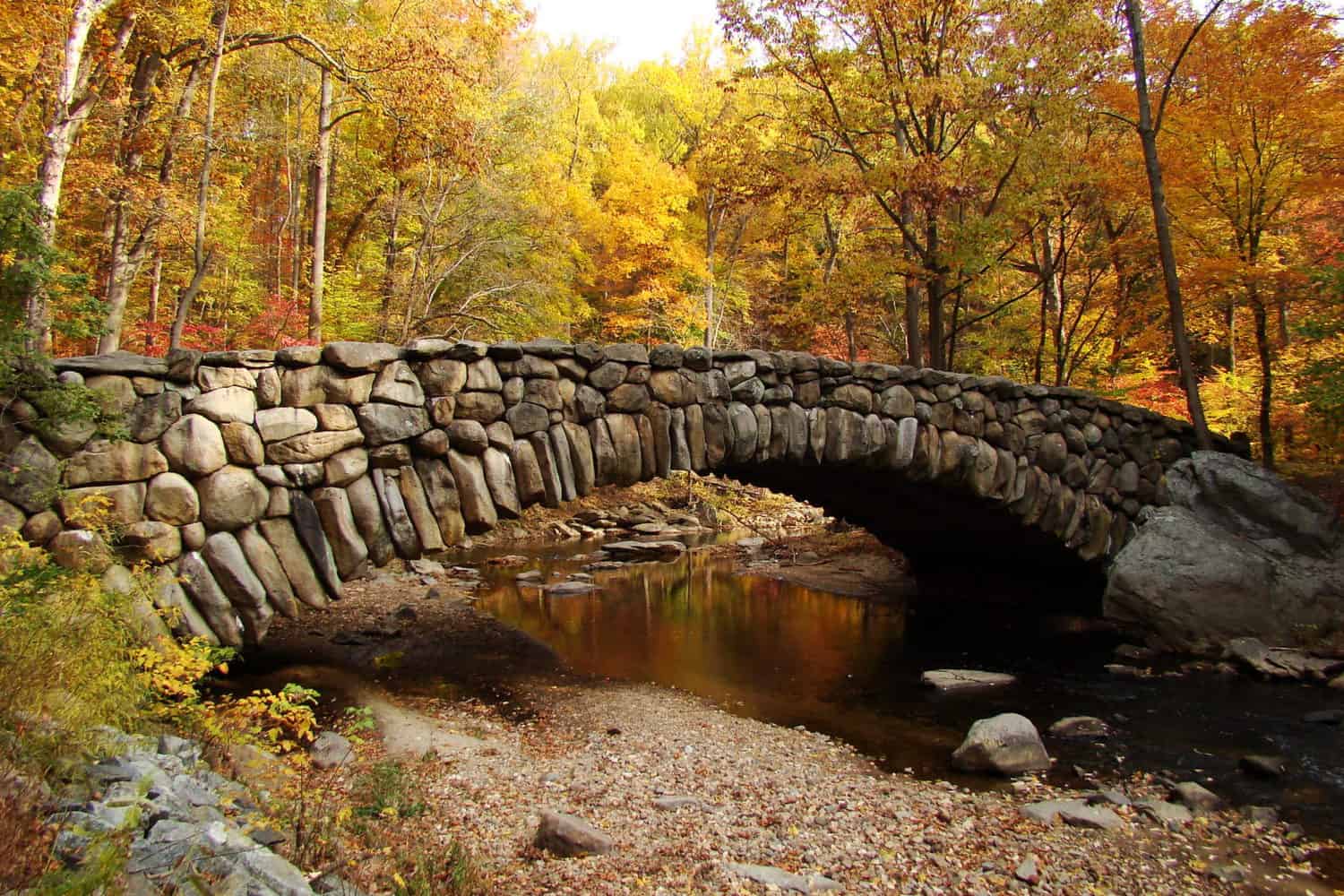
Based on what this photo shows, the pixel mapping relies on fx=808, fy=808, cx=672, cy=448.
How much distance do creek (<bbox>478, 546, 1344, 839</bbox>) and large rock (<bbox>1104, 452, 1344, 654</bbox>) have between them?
0.73 meters

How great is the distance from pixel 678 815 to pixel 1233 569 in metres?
6.96

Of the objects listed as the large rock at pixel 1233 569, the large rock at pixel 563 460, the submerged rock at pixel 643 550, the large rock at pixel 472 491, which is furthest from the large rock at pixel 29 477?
the submerged rock at pixel 643 550

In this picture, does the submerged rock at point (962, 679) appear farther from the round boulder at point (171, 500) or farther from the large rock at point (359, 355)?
the round boulder at point (171, 500)

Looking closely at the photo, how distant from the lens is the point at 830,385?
7465 mm

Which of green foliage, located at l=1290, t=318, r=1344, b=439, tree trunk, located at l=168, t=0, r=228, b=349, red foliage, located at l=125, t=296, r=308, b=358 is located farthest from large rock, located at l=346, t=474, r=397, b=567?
green foliage, located at l=1290, t=318, r=1344, b=439

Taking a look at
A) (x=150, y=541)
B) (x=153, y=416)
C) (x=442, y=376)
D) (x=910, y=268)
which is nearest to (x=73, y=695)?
(x=150, y=541)

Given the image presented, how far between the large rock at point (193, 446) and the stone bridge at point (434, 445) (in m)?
0.01

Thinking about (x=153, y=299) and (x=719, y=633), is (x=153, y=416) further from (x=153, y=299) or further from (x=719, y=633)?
(x=153, y=299)

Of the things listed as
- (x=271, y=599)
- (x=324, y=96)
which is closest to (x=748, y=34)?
(x=324, y=96)

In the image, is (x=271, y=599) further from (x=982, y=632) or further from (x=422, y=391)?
(x=982, y=632)

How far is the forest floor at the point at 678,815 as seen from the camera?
3.45m

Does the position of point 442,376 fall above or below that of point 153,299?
below

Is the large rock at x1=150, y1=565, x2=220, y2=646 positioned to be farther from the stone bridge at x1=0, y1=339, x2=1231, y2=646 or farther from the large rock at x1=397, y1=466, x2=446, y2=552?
the large rock at x1=397, y1=466, x2=446, y2=552

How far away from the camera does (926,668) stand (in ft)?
27.3
